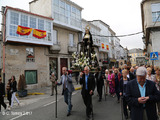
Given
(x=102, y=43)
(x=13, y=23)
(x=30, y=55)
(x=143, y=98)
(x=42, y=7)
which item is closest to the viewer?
(x=143, y=98)

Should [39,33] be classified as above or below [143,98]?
above

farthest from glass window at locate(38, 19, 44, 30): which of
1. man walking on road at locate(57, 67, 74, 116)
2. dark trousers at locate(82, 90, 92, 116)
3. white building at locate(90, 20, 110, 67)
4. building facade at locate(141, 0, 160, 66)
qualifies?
white building at locate(90, 20, 110, 67)

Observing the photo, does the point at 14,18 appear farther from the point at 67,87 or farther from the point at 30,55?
the point at 67,87

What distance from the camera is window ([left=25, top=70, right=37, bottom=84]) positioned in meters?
15.7

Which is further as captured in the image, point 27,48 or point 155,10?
point 27,48

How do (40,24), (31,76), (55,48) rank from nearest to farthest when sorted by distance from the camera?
(31,76), (40,24), (55,48)

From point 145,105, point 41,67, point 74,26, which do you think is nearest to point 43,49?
point 41,67

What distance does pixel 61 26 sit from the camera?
20.3 metres

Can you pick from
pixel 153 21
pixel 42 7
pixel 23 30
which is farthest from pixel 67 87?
pixel 42 7

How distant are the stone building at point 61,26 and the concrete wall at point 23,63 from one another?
1534mm

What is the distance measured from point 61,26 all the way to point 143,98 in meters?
19.6

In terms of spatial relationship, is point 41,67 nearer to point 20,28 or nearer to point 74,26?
point 20,28

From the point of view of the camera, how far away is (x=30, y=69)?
52.5 feet

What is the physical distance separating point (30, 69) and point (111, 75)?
38.3 ft
